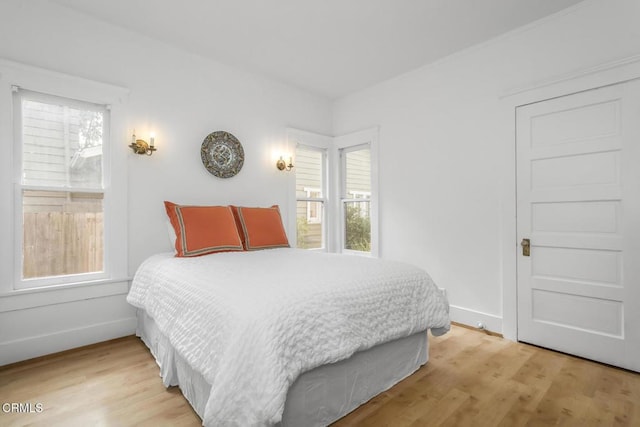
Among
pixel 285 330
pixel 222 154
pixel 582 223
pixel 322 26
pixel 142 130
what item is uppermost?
pixel 322 26

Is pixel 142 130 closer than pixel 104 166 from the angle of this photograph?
No

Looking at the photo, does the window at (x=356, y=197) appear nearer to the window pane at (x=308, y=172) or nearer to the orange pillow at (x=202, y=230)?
the window pane at (x=308, y=172)

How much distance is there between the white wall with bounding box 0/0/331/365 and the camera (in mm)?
2381

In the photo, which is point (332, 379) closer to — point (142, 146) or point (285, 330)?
point (285, 330)

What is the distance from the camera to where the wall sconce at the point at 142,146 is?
2.85m

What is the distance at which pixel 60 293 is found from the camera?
2.51 m

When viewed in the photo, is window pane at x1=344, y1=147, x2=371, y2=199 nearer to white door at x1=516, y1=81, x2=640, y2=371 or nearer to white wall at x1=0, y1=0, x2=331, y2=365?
white wall at x1=0, y1=0, x2=331, y2=365

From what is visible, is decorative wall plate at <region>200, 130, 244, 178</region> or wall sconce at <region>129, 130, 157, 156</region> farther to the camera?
decorative wall plate at <region>200, 130, 244, 178</region>

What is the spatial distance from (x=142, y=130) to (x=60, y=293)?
5.00 ft

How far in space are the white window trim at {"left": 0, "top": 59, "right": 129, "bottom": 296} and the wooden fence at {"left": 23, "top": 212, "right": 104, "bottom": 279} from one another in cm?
6

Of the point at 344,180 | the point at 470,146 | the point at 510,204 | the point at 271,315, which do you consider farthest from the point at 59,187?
the point at 510,204

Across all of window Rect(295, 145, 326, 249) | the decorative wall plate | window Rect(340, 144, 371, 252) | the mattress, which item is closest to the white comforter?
the mattress

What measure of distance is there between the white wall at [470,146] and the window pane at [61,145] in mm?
2994

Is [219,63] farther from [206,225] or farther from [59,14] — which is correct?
[206,225]
